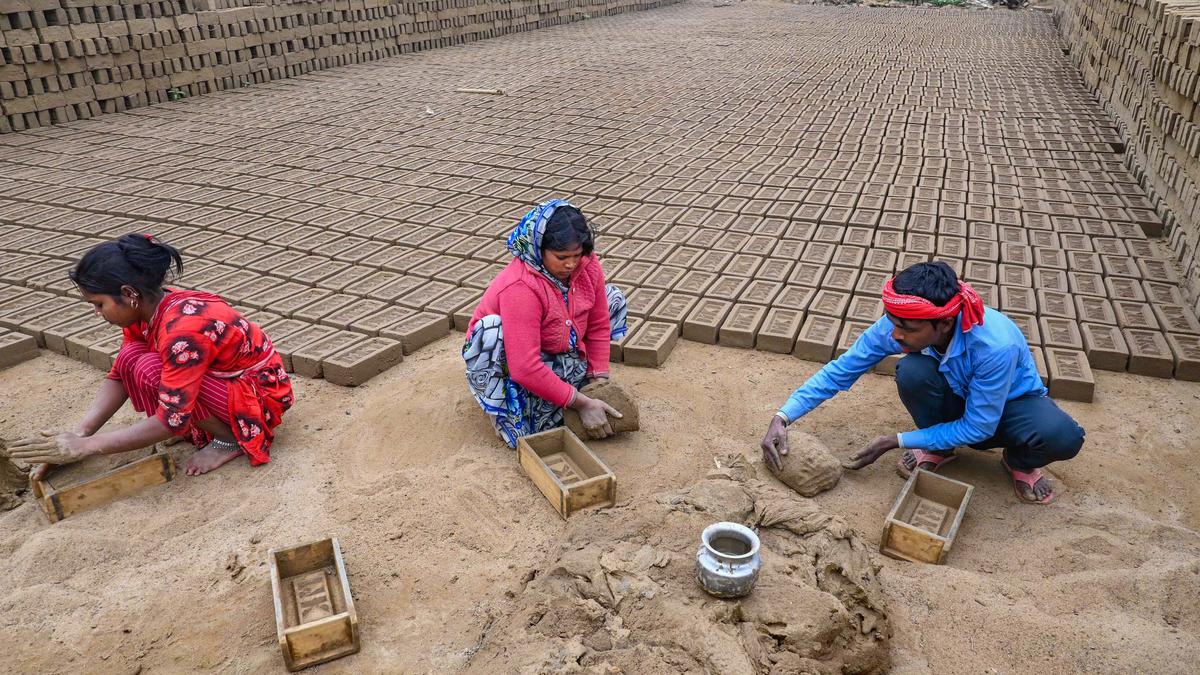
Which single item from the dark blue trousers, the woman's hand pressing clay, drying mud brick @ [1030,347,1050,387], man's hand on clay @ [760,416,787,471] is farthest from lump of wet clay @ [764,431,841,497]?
the woman's hand pressing clay

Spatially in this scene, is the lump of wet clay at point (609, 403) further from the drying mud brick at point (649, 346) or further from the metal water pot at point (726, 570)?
the metal water pot at point (726, 570)

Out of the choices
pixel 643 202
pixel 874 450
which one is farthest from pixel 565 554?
pixel 643 202

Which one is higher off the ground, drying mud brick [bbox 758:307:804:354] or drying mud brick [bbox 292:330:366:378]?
drying mud brick [bbox 292:330:366:378]

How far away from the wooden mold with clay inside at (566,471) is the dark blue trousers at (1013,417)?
123cm

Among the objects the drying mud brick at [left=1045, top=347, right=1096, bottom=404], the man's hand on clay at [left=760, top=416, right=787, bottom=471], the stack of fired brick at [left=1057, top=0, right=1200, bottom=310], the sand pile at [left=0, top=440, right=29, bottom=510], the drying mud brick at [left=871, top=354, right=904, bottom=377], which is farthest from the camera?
the stack of fired brick at [left=1057, top=0, right=1200, bottom=310]

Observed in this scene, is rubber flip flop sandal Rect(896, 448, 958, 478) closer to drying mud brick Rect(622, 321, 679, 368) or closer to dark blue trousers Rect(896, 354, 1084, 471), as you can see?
dark blue trousers Rect(896, 354, 1084, 471)

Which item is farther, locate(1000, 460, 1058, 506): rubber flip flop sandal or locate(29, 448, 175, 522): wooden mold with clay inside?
locate(1000, 460, 1058, 506): rubber flip flop sandal

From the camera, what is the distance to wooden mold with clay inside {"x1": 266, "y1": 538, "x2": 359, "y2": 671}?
7.45 ft

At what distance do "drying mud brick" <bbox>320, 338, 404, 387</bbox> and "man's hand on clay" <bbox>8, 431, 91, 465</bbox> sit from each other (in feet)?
3.90

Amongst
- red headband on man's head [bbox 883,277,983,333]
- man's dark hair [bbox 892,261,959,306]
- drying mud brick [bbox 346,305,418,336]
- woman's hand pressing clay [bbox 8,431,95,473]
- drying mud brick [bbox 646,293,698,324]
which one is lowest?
drying mud brick [bbox 646,293,698,324]

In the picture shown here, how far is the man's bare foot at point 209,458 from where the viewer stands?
3193mm

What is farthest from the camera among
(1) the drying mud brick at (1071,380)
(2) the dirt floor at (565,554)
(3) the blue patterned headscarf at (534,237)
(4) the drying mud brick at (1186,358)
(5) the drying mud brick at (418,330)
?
(5) the drying mud brick at (418,330)

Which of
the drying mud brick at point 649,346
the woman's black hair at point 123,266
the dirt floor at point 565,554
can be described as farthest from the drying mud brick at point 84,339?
the drying mud brick at point 649,346

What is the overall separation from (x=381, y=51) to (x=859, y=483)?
1144cm
